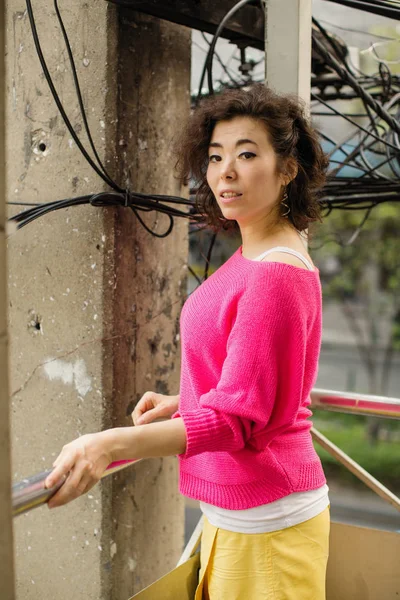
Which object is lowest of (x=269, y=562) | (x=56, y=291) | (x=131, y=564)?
(x=131, y=564)

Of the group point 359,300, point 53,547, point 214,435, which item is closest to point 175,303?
point 53,547

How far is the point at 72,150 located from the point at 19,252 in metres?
0.42

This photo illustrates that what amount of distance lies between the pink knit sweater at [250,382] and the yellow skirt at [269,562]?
97 millimetres

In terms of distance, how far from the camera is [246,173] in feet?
5.10

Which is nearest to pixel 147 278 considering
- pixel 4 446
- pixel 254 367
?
pixel 254 367

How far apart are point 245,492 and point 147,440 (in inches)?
13.6

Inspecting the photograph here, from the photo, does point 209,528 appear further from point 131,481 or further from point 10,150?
point 10,150

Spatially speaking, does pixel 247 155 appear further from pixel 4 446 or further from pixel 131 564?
pixel 131 564

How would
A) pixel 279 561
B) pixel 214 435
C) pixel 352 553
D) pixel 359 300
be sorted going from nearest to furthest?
pixel 214 435
pixel 279 561
pixel 352 553
pixel 359 300

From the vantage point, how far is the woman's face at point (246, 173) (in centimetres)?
156

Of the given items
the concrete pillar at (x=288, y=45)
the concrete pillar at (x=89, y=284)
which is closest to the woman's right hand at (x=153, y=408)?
the concrete pillar at (x=89, y=284)

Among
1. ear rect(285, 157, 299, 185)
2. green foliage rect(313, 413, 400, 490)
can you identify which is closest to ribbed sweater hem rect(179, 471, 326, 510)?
ear rect(285, 157, 299, 185)

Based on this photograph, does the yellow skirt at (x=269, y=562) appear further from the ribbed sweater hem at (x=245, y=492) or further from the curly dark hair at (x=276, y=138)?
the curly dark hair at (x=276, y=138)

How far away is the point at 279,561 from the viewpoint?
1.57 m
